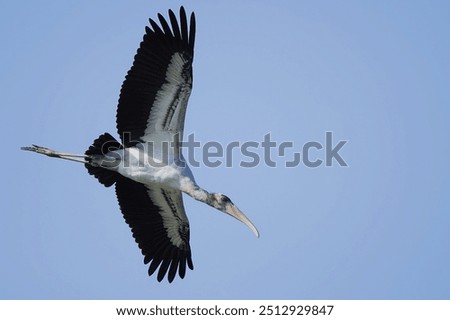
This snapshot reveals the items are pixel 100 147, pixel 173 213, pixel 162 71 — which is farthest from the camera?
pixel 173 213

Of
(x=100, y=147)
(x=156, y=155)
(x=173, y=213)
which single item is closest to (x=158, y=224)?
(x=173, y=213)

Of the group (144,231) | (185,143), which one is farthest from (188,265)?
(185,143)

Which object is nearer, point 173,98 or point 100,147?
point 173,98

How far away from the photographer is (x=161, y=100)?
18.1 meters

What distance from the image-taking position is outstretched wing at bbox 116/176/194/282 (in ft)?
64.1

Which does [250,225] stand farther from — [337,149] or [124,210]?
[337,149]

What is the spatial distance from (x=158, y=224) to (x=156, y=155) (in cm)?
183

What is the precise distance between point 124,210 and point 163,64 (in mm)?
3314

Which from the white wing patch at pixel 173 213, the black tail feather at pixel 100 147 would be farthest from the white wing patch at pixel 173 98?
the white wing patch at pixel 173 213

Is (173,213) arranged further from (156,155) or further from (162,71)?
(162,71)

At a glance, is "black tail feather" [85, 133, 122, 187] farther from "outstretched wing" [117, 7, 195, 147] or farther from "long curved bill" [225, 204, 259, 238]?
"long curved bill" [225, 204, 259, 238]

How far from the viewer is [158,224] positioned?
19.9 meters

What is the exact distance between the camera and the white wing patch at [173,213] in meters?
19.5
